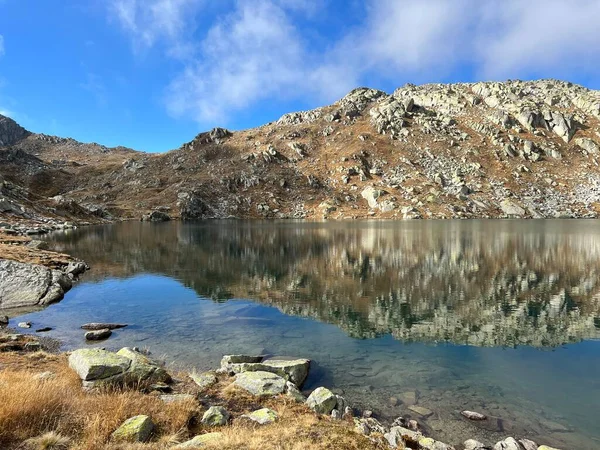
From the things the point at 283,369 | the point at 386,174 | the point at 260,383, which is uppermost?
the point at 386,174

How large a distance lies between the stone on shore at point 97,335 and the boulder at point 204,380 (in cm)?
993

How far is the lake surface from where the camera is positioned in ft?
50.0

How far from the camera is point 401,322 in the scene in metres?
25.9

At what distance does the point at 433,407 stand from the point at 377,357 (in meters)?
5.33

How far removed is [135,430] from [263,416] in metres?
3.88

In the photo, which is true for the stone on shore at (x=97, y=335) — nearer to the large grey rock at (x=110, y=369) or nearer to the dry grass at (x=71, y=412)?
the large grey rock at (x=110, y=369)

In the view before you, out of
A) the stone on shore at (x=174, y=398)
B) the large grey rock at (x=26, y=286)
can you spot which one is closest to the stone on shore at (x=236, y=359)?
the stone on shore at (x=174, y=398)

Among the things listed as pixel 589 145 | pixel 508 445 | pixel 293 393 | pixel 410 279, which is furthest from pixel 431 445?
pixel 589 145

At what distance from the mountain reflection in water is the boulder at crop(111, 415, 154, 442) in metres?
16.2

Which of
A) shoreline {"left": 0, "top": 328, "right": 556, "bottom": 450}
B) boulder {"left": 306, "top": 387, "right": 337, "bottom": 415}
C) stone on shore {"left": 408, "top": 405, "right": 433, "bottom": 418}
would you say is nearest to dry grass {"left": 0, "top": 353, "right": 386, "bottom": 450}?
shoreline {"left": 0, "top": 328, "right": 556, "bottom": 450}

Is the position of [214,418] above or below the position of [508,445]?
above

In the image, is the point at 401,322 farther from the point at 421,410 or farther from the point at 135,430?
the point at 135,430

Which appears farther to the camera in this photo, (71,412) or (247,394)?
(247,394)

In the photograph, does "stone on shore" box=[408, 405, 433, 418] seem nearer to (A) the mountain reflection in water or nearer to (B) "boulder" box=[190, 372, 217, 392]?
(B) "boulder" box=[190, 372, 217, 392]
